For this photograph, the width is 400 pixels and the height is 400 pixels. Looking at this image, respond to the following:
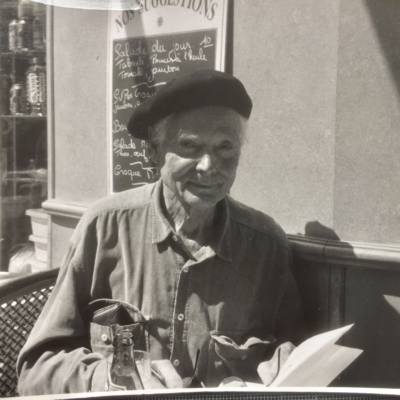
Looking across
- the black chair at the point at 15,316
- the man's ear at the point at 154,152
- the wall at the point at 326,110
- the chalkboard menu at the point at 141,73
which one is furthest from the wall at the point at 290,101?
the black chair at the point at 15,316

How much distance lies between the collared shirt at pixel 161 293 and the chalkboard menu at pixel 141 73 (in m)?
0.09

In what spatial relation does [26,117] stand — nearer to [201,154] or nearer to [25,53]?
[25,53]

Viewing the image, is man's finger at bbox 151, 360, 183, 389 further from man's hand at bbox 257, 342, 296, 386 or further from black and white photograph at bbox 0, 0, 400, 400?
man's hand at bbox 257, 342, 296, 386

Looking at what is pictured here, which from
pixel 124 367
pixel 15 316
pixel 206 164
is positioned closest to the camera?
pixel 124 367

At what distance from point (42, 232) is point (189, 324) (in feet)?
1.68

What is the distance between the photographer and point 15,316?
4.98 feet

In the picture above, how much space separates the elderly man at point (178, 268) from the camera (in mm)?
1415

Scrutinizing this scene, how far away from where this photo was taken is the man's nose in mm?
1405

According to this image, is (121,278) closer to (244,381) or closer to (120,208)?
(120,208)

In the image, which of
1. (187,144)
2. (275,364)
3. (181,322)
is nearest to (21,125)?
(187,144)

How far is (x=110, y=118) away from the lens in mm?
1535

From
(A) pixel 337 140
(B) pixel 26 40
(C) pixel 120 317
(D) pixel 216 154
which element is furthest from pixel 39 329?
(A) pixel 337 140

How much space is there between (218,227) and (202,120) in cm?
29

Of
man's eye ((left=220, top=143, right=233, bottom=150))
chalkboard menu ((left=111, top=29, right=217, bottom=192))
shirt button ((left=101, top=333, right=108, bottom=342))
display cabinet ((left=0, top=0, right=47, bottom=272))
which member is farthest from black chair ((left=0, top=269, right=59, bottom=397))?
man's eye ((left=220, top=143, right=233, bottom=150))
